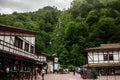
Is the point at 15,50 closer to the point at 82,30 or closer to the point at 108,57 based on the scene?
the point at 108,57

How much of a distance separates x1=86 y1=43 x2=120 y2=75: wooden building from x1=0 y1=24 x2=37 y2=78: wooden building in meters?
13.2

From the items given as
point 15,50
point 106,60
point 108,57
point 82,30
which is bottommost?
point 106,60

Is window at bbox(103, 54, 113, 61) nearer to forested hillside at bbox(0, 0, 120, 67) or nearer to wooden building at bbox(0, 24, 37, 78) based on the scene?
forested hillside at bbox(0, 0, 120, 67)

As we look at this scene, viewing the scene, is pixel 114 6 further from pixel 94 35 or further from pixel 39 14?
pixel 39 14

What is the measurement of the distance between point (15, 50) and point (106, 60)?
22.2 m

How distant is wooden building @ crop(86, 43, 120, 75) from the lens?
1756 inches

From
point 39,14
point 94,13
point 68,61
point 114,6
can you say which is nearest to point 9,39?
point 68,61

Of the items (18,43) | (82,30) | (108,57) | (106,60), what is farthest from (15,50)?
(82,30)

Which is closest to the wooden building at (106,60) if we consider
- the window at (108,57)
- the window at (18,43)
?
the window at (108,57)

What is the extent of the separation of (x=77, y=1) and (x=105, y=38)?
992 inches

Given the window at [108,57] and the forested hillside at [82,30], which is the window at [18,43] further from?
the forested hillside at [82,30]

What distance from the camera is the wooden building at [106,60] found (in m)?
44.6

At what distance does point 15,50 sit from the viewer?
29281 millimetres

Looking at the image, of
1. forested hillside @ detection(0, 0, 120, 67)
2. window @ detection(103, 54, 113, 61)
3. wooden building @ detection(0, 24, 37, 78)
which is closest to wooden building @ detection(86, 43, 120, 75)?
window @ detection(103, 54, 113, 61)
